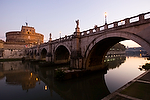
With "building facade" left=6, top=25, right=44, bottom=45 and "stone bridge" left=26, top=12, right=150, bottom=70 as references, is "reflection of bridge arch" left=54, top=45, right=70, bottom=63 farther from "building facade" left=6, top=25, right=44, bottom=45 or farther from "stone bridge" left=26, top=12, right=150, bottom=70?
"building facade" left=6, top=25, right=44, bottom=45

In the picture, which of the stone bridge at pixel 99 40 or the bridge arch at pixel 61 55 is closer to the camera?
the stone bridge at pixel 99 40

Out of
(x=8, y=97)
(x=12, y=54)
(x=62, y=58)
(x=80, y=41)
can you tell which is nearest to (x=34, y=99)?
(x=8, y=97)

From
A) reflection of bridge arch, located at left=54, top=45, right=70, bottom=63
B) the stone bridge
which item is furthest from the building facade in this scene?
the stone bridge

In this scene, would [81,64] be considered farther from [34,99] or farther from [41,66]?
[41,66]

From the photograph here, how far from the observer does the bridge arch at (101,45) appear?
27.5 ft

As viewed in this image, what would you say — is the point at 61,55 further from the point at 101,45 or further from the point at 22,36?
the point at 22,36

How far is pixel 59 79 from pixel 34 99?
3.95 meters

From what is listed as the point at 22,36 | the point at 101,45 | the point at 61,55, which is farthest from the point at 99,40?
the point at 22,36

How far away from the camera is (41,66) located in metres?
20.8

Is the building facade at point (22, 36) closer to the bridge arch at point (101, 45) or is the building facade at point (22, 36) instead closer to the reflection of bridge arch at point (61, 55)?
the reflection of bridge arch at point (61, 55)

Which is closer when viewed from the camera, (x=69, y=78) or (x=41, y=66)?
(x=69, y=78)

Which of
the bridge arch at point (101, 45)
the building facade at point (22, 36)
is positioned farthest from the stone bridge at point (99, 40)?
the building facade at point (22, 36)

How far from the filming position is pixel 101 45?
512 inches

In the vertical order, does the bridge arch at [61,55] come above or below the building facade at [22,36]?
below
